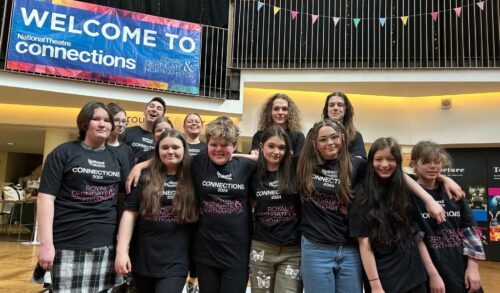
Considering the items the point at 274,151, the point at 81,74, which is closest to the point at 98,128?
the point at 274,151

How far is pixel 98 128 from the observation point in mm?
2430

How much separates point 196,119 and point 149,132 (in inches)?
17.7

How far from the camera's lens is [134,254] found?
2.45m

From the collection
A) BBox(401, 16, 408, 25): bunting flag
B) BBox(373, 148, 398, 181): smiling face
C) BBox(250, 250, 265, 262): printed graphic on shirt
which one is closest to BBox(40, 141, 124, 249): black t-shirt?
BBox(250, 250, 265, 262): printed graphic on shirt

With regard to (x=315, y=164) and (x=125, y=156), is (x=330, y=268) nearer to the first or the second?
(x=315, y=164)

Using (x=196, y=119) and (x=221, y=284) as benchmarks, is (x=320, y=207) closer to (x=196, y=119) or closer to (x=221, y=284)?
(x=221, y=284)

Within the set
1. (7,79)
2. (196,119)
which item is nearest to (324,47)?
(196,119)

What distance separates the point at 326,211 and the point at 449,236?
786mm

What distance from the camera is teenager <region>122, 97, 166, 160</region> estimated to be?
3641 millimetres

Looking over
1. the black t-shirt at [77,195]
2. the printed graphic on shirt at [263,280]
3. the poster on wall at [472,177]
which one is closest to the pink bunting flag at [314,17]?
the poster on wall at [472,177]

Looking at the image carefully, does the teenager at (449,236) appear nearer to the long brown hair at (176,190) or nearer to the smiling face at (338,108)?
the smiling face at (338,108)

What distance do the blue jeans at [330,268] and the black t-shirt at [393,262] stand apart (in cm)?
12

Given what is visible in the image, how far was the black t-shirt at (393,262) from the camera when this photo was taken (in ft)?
7.28

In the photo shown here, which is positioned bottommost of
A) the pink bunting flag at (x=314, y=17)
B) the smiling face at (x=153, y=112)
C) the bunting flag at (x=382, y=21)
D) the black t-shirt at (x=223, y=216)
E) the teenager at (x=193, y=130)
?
the black t-shirt at (x=223, y=216)
